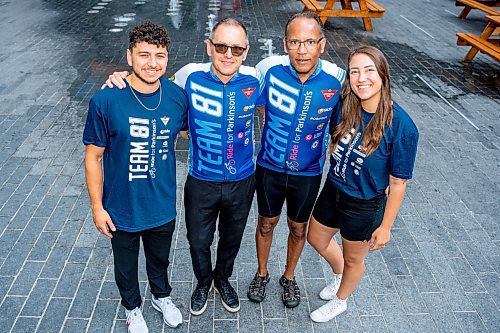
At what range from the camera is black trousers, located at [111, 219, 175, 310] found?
9.50ft

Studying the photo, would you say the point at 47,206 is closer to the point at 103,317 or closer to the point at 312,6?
the point at 103,317

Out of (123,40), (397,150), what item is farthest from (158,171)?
(123,40)

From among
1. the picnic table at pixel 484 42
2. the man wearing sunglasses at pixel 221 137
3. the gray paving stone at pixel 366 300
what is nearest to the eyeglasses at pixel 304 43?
the man wearing sunglasses at pixel 221 137

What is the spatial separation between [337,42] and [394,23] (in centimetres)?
290

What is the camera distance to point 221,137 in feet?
9.20

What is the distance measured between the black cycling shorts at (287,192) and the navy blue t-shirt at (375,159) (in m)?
0.20

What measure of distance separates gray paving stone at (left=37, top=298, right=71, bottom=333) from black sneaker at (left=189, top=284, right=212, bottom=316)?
3.25ft

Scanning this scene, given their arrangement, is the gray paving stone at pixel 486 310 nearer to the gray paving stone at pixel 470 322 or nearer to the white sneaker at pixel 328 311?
the gray paving stone at pixel 470 322

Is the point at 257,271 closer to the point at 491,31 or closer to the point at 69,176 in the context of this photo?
the point at 69,176

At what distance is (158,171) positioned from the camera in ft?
8.86

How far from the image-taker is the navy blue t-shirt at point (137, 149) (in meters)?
2.47

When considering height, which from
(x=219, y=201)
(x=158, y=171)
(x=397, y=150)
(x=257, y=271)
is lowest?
(x=257, y=271)

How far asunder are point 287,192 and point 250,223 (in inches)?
58.4

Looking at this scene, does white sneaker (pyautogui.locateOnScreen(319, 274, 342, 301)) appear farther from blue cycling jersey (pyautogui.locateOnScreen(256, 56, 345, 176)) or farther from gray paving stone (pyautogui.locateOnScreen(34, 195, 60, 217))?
gray paving stone (pyautogui.locateOnScreen(34, 195, 60, 217))
